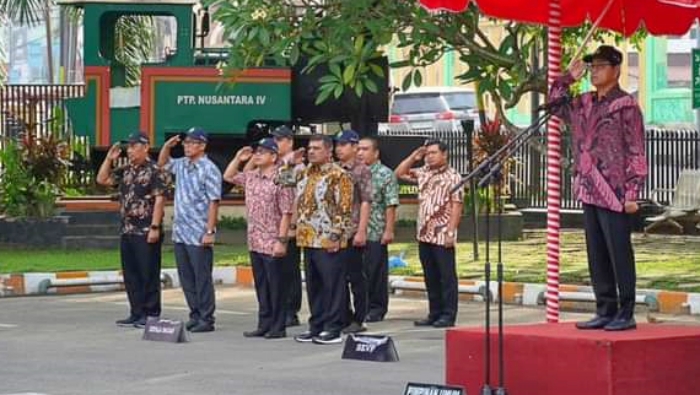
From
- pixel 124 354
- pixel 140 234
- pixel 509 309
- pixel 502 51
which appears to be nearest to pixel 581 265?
pixel 509 309

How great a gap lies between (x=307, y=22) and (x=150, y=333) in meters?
3.85

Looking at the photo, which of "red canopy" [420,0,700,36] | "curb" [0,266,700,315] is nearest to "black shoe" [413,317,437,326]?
"curb" [0,266,700,315]

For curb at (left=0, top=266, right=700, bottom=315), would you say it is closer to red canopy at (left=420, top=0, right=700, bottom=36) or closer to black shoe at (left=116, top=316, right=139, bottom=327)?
black shoe at (left=116, top=316, right=139, bottom=327)

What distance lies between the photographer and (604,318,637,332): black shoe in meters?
10.4

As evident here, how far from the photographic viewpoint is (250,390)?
11.9 m

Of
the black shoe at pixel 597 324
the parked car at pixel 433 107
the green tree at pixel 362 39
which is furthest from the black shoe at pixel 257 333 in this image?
the parked car at pixel 433 107

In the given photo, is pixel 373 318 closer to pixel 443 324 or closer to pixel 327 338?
pixel 443 324

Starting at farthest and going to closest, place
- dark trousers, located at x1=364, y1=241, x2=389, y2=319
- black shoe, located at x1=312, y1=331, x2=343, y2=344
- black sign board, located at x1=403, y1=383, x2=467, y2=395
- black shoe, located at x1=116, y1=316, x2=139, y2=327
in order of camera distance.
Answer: dark trousers, located at x1=364, y1=241, x2=389, y2=319
black shoe, located at x1=116, y1=316, x2=139, y2=327
black shoe, located at x1=312, y1=331, x2=343, y2=344
black sign board, located at x1=403, y1=383, x2=467, y2=395

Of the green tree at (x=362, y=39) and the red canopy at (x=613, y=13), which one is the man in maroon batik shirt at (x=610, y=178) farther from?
the green tree at (x=362, y=39)

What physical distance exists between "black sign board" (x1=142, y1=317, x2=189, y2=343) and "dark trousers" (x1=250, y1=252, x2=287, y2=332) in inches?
28.6

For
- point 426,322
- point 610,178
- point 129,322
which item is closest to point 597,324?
point 610,178

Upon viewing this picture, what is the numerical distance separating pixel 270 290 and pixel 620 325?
5159mm

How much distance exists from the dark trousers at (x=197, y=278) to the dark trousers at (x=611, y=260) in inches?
218

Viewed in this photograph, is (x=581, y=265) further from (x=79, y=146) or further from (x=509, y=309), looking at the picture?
(x=79, y=146)
